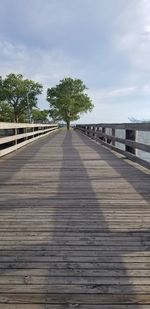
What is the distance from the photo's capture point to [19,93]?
7612 centimetres

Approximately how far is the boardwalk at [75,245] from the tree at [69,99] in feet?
197

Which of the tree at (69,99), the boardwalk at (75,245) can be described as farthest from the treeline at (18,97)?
the boardwalk at (75,245)

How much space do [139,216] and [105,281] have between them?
1736 mm

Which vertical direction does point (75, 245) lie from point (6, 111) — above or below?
below

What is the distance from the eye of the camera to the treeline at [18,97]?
76.4 m

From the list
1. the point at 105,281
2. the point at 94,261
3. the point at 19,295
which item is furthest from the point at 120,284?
the point at 19,295

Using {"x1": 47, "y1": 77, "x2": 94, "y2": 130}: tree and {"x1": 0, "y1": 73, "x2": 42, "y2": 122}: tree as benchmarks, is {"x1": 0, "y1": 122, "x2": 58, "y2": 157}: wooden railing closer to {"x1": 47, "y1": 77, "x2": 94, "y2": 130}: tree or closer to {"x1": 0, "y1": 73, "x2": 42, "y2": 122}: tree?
{"x1": 47, "y1": 77, "x2": 94, "y2": 130}: tree

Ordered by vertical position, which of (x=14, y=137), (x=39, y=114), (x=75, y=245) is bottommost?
(x=75, y=245)

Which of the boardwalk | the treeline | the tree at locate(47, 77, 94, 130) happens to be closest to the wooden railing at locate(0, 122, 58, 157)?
the boardwalk

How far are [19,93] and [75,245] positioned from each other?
245 feet

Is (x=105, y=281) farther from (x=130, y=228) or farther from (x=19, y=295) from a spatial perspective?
(x=130, y=228)

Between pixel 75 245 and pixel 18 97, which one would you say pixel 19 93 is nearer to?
pixel 18 97

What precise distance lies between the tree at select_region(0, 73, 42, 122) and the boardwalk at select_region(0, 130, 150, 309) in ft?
234

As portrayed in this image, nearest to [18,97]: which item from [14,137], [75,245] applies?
[14,137]
